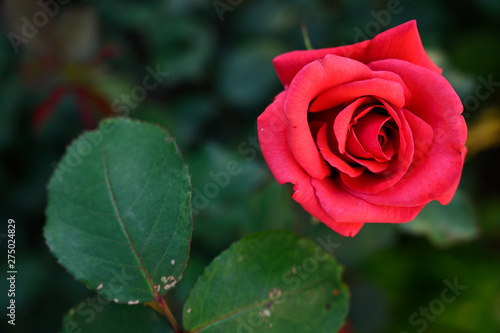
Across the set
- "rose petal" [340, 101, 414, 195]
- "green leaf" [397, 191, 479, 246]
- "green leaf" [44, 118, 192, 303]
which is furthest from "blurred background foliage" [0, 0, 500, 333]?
"rose petal" [340, 101, 414, 195]

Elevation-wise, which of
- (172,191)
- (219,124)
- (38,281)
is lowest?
(38,281)

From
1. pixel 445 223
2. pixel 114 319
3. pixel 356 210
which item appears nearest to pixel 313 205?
pixel 356 210

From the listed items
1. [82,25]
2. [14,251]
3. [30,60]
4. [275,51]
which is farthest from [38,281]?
[275,51]

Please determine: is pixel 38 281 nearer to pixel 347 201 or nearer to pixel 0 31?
pixel 0 31

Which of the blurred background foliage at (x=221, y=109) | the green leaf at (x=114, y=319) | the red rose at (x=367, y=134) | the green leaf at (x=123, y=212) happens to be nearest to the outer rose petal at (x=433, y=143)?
the red rose at (x=367, y=134)

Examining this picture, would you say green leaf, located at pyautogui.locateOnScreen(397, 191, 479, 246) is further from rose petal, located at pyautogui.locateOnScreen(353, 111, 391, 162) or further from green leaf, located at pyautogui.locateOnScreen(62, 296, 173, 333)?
green leaf, located at pyautogui.locateOnScreen(62, 296, 173, 333)

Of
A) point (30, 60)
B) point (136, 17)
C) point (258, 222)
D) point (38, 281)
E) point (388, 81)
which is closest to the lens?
point (388, 81)

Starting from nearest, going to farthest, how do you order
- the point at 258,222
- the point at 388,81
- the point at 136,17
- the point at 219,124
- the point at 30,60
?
the point at 388,81 → the point at 258,222 → the point at 30,60 → the point at 136,17 → the point at 219,124

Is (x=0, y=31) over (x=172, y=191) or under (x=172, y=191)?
over
